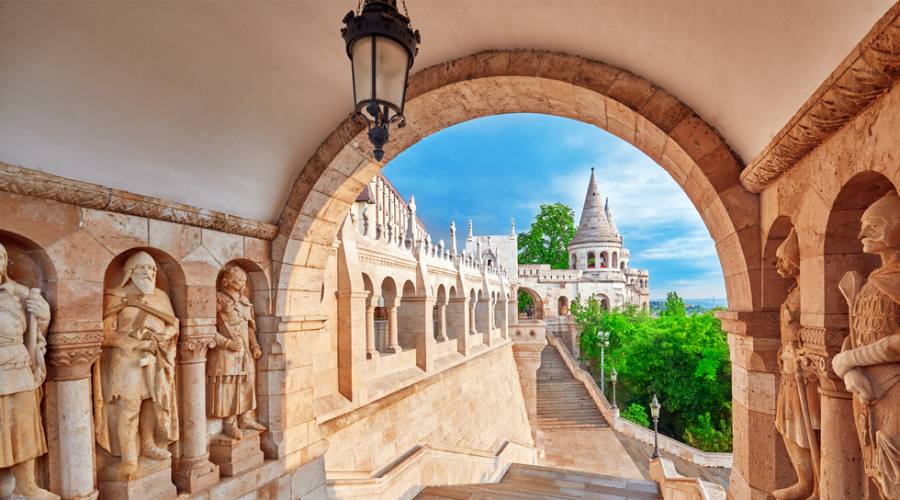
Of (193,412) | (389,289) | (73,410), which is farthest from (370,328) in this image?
(73,410)

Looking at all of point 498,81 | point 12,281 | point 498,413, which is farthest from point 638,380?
point 12,281

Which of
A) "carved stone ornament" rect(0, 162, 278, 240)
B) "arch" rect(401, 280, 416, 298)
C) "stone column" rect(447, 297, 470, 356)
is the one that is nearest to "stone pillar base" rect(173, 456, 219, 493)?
"carved stone ornament" rect(0, 162, 278, 240)

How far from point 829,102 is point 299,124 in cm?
352

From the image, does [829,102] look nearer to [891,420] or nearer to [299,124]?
[891,420]

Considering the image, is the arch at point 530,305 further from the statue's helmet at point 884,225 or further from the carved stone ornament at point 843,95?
the statue's helmet at point 884,225

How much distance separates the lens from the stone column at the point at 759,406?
8.91ft

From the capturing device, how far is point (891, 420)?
1.65 m

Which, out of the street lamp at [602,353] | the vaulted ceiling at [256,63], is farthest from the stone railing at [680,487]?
the street lamp at [602,353]

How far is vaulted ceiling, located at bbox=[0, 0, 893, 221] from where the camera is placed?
7.13 feet

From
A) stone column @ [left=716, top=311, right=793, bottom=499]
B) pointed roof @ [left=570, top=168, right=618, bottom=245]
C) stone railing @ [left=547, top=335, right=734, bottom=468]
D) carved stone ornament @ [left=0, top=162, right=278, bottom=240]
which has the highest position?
pointed roof @ [left=570, top=168, right=618, bottom=245]

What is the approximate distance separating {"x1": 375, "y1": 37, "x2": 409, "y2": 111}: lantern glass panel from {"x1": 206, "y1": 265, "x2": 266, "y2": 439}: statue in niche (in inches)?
104

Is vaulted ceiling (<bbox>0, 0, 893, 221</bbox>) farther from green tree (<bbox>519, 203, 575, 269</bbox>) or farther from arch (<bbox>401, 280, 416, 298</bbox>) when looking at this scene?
green tree (<bbox>519, 203, 575, 269</bbox>)

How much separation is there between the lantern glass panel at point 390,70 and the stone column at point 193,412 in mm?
2598

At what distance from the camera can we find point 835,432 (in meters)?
2.00
